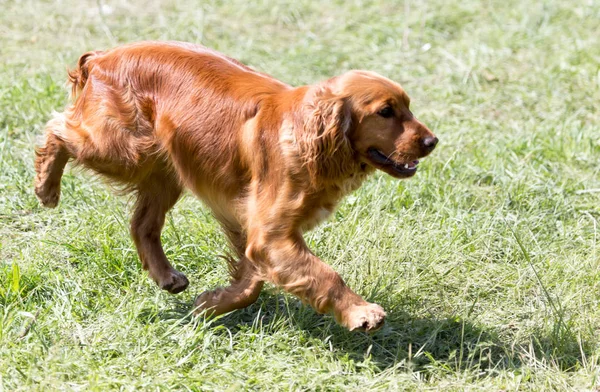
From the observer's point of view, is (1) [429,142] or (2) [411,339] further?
(2) [411,339]

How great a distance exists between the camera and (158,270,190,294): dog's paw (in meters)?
4.50

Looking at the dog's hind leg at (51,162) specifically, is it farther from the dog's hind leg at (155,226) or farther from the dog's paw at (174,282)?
the dog's paw at (174,282)

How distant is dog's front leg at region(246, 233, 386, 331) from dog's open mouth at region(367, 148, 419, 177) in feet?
1.65

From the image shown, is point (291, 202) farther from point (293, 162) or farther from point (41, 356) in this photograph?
point (41, 356)

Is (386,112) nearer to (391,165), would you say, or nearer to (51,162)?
(391,165)

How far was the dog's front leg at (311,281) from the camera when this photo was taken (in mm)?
3945

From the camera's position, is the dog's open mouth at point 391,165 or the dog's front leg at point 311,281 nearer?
the dog's front leg at point 311,281

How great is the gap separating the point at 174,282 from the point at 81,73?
4.14 ft

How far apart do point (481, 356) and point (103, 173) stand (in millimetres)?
2156

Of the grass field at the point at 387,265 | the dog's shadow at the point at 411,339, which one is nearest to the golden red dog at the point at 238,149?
the dog's shadow at the point at 411,339

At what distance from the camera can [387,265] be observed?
15.8 ft

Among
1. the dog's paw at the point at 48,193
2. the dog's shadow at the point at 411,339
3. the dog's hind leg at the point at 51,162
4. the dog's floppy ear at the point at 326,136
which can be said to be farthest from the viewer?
the dog's paw at the point at 48,193

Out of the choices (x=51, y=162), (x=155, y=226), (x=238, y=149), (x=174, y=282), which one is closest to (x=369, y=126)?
(x=238, y=149)

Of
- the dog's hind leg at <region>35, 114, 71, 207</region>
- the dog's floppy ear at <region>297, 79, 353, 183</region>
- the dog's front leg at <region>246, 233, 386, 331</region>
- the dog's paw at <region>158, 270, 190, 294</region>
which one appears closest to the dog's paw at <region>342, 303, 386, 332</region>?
the dog's front leg at <region>246, 233, 386, 331</region>
